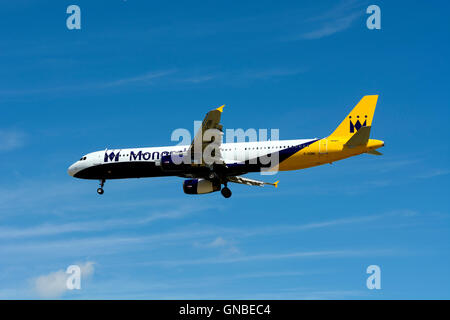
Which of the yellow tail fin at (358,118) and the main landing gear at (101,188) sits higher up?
the yellow tail fin at (358,118)

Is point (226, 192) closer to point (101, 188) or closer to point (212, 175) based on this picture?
point (212, 175)

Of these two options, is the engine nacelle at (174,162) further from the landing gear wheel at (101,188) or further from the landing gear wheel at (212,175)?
the landing gear wheel at (101,188)

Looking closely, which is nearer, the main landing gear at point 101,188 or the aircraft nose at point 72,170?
the main landing gear at point 101,188

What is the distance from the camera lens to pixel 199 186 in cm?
5988

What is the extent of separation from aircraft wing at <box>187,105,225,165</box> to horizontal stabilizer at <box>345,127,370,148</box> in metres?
10.2

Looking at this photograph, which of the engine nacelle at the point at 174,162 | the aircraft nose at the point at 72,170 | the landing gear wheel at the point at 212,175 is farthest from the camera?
the aircraft nose at the point at 72,170

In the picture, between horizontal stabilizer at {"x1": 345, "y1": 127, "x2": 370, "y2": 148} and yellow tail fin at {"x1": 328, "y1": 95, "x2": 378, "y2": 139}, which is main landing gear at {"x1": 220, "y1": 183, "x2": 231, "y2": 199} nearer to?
yellow tail fin at {"x1": 328, "y1": 95, "x2": 378, "y2": 139}

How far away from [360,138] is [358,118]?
8.74 ft

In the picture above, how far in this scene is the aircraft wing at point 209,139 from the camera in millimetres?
48125

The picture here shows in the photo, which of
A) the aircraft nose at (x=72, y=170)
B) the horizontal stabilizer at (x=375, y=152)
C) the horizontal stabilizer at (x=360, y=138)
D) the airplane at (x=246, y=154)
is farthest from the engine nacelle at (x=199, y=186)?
the horizontal stabilizer at (x=375, y=152)

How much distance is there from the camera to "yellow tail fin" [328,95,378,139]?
53.2 meters
